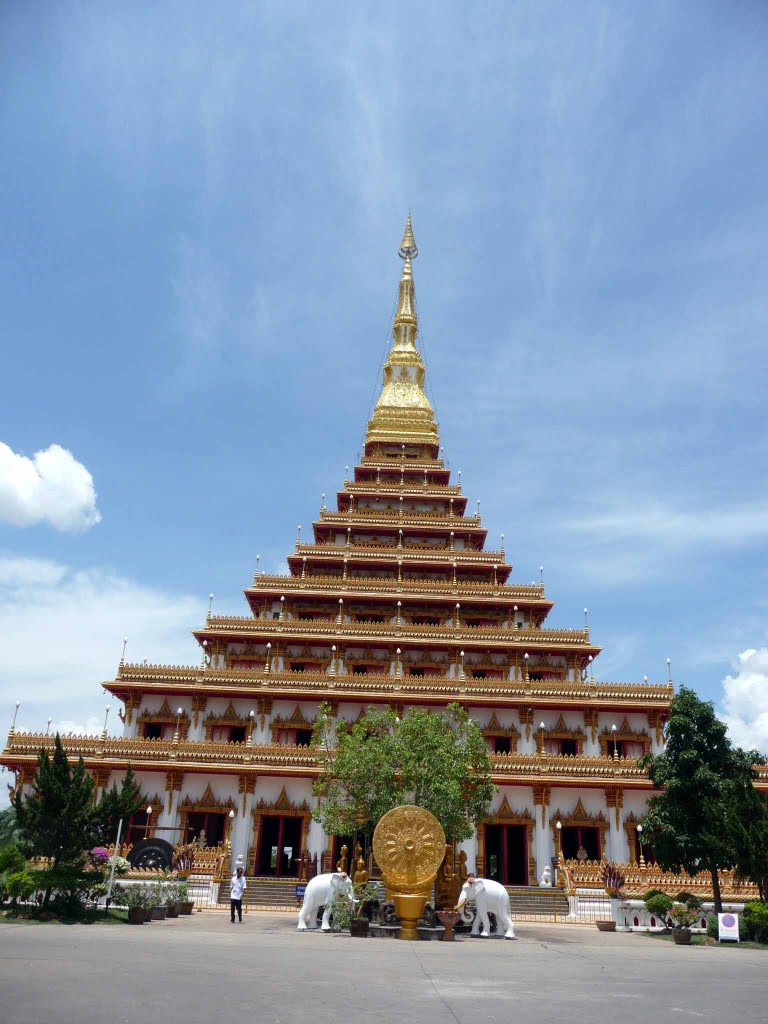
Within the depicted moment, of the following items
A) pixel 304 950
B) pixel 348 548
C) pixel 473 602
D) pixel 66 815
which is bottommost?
pixel 304 950

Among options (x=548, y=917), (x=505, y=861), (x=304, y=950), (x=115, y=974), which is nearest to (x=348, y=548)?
(x=505, y=861)

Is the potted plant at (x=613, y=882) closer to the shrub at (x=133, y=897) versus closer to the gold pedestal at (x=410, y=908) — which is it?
the gold pedestal at (x=410, y=908)

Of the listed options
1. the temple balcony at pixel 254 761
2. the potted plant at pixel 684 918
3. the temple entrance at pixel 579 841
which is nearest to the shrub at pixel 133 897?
the temple balcony at pixel 254 761

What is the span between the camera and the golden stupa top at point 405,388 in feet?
191

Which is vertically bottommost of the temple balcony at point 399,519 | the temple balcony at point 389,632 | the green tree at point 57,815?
the green tree at point 57,815

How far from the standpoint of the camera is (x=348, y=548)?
48.5 metres

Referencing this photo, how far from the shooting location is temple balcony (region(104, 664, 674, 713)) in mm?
39938

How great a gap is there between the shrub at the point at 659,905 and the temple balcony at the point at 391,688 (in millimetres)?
12548

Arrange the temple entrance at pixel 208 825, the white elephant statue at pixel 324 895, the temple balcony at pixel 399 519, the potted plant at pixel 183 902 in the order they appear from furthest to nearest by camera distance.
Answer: the temple balcony at pixel 399 519
the temple entrance at pixel 208 825
the potted plant at pixel 183 902
the white elephant statue at pixel 324 895

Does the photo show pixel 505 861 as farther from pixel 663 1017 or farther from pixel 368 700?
pixel 663 1017

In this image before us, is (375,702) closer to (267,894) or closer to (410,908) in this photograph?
(267,894)

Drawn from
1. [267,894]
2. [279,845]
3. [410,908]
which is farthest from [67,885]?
[279,845]

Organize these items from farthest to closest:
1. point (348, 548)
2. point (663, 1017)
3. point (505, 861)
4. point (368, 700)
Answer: point (348, 548) → point (368, 700) → point (505, 861) → point (663, 1017)

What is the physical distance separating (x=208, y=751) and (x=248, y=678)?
4.33m
